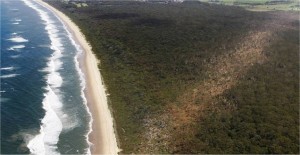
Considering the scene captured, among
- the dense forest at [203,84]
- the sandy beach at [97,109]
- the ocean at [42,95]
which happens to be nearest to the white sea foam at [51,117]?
the ocean at [42,95]

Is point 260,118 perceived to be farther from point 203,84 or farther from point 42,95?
point 42,95

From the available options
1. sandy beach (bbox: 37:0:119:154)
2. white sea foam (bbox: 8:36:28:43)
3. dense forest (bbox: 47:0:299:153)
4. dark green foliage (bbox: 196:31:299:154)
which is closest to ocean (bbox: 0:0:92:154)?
white sea foam (bbox: 8:36:28:43)

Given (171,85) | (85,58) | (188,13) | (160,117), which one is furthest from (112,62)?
(188,13)

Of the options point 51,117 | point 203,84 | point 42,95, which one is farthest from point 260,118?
point 42,95

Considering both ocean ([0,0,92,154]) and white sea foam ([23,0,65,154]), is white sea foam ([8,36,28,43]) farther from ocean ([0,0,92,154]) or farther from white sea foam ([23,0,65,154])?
white sea foam ([23,0,65,154])

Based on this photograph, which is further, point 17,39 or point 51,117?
point 17,39

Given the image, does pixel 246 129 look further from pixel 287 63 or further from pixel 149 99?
pixel 287 63
